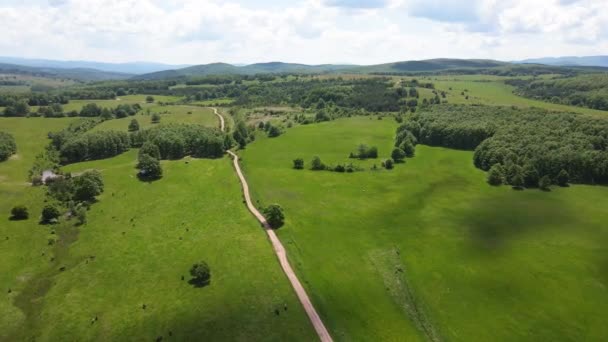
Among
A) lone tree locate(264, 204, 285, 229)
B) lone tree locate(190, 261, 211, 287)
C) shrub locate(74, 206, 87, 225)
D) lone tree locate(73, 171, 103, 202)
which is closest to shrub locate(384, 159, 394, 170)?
lone tree locate(264, 204, 285, 229)

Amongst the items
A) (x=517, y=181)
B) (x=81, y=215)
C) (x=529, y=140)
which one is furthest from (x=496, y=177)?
(x=81, y=215)

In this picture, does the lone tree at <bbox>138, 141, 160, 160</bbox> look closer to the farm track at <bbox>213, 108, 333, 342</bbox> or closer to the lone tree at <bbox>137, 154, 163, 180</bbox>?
the lone tree at <bbox>137, 154, 163, 180</bbox>

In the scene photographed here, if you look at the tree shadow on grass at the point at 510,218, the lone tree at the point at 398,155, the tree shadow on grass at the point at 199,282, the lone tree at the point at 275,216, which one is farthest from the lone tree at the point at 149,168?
the tree shadow on grass at the point at 510,218

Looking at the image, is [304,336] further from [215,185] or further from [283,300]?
[215,185]

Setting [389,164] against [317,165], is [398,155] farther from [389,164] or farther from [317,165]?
[317,165]

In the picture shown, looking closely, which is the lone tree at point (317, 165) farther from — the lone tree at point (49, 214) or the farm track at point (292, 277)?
the lone tree at point (49, 214)

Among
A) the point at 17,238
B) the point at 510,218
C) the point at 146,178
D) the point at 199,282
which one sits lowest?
the point at 199,282

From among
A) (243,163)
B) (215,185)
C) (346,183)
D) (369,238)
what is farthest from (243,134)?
(369,238)
